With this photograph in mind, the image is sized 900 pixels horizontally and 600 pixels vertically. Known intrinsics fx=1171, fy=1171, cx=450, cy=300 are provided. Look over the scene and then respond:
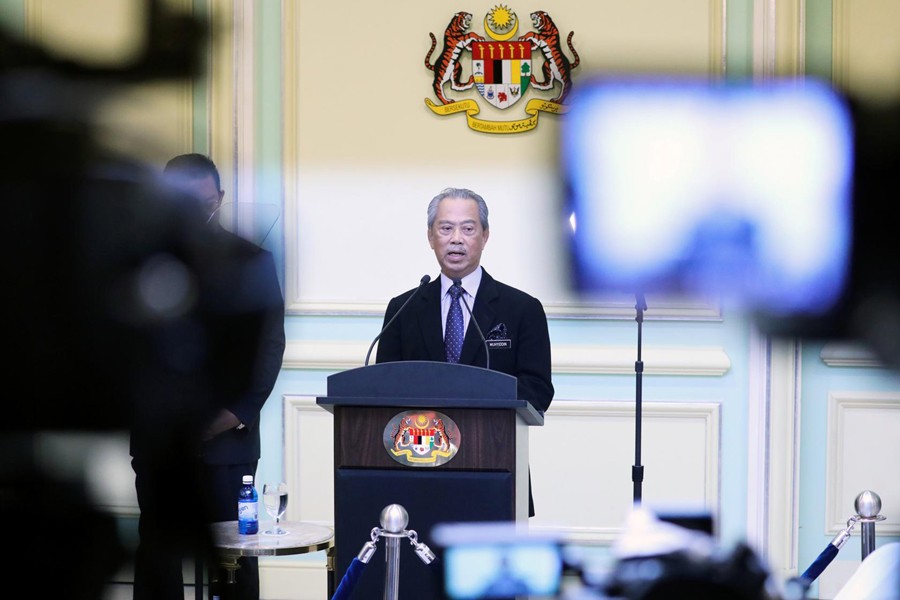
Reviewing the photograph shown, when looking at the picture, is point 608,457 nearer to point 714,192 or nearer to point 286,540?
point 286,540

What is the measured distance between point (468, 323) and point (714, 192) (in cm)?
288

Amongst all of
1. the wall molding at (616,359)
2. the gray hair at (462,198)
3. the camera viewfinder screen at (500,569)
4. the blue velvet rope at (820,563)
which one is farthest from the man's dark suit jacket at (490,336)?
the camera viewfinder screen at (500,569)

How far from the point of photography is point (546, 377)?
3.11 metres

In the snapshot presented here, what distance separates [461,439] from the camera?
2.65m

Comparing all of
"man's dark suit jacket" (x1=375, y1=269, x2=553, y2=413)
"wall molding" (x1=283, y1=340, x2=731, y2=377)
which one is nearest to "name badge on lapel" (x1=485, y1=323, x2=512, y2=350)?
"man's dark suit jacket" (x1=375, y1=269, x2=553, y2=413)

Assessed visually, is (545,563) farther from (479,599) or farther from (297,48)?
(297,48)

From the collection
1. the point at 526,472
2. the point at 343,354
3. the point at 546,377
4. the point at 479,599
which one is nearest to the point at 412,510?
the point at 526,472

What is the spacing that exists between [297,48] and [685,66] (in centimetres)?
466

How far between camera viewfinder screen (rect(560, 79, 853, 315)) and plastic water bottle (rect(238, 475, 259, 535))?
112 inches

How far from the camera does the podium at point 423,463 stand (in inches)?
103

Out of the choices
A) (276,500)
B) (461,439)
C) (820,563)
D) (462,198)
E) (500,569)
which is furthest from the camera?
(276,500)

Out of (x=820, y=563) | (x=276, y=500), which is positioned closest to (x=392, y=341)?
(x=276, y=500)

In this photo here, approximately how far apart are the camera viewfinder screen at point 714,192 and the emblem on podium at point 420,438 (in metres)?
2.43

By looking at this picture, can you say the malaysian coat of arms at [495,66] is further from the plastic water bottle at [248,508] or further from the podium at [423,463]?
the podium at [423,463]
